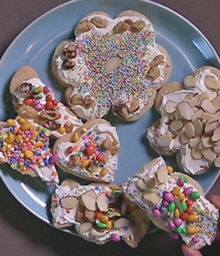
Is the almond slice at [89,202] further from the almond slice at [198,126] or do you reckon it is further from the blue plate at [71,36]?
the almond slice at [198,126]

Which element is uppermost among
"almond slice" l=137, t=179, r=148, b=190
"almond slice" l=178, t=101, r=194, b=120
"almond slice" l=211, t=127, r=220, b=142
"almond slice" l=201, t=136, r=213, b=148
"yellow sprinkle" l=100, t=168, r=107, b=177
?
"almond slice" l=178, t=101, r=194, b=120

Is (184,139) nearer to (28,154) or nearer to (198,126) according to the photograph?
(198,126)

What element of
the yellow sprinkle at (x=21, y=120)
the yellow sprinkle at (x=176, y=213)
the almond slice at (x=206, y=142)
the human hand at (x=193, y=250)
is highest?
the yellow sprinkle at (x=21, y=120)

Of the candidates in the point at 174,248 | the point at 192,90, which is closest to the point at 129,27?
the point at 192,90

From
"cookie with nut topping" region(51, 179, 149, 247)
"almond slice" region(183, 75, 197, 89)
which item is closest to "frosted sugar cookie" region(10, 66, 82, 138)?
"cookie with nut topping" region(51, 179, 149, 247)

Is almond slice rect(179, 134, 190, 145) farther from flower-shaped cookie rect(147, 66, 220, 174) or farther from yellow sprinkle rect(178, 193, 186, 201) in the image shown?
yellow sprinkle rect(178, 193, 186, 201)

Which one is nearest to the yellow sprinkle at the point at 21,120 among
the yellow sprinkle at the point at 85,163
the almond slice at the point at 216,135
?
the yellow sprinkle at the point at 85,163
